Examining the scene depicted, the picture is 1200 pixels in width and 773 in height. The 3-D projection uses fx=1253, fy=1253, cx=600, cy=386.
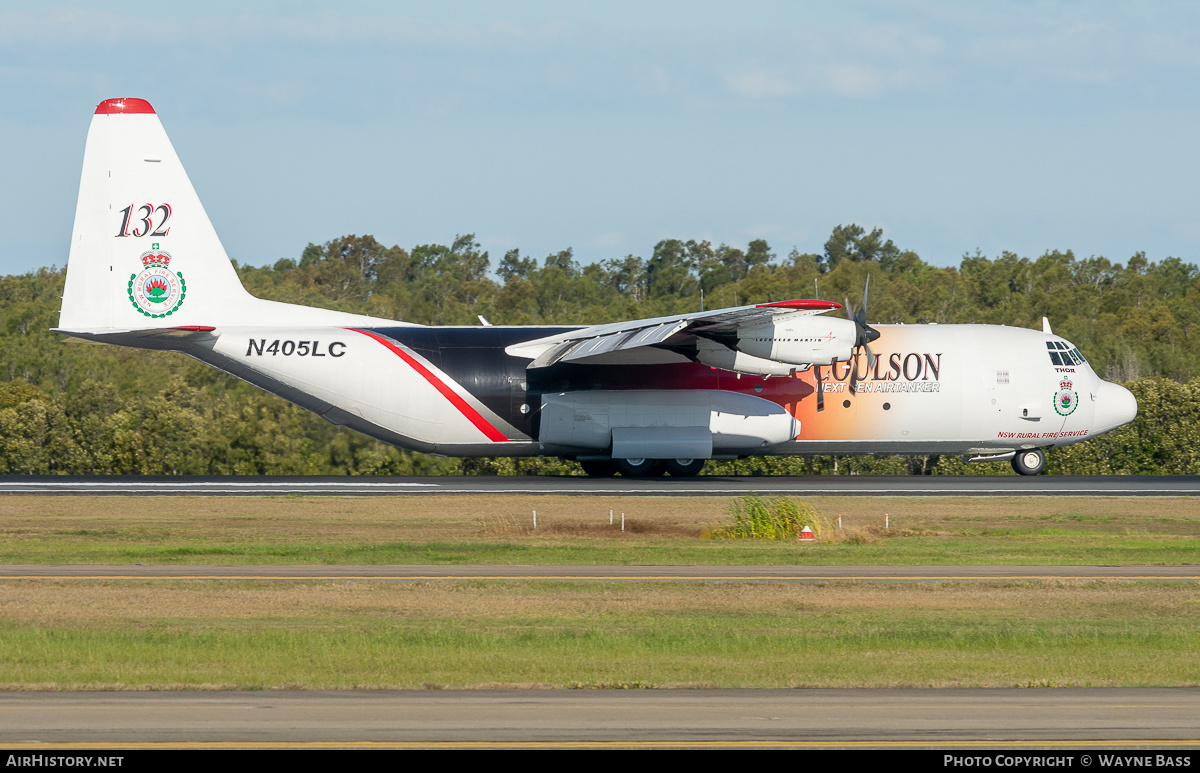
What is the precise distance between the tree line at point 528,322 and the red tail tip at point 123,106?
6531 millimetres

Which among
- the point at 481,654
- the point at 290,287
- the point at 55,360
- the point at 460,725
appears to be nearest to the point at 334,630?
the point at 481,654

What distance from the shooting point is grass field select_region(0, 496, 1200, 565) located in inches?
810

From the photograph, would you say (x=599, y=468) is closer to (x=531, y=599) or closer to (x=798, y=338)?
(x=798, y=338)

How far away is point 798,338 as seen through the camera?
1277 inches

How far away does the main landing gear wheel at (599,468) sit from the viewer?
3653cm

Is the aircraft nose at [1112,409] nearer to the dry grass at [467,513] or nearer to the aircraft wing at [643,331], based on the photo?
the dry grass at [467,513]

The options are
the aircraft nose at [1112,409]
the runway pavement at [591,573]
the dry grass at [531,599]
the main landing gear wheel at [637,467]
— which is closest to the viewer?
the dry grass at [531,599]

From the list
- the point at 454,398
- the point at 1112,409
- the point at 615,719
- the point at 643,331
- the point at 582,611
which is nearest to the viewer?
the point at 615,719

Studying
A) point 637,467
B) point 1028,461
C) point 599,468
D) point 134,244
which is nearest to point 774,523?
point 637,467

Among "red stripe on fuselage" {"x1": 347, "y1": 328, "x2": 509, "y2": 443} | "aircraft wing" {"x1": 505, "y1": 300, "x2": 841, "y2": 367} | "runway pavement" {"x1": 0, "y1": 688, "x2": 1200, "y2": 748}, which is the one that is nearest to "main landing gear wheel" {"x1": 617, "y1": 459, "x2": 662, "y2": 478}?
"red stripe on fuselage" {"x1": 347, "y1": 328, "x2": 509, "y2": 443}

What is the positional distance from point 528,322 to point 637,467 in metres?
38.6

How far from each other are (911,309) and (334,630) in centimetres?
7490

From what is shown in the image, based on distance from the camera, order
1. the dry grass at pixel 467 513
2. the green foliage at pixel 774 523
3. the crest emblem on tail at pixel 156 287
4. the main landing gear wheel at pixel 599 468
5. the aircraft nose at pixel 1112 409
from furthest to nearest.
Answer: the main landing gear wheel at pixel 599 468
the aircraft nose at pixel 1112 409
the crest emblem on tail at pixel 156 287
the dry grass at pixel 467 513
the green foliage at pixel 774 523

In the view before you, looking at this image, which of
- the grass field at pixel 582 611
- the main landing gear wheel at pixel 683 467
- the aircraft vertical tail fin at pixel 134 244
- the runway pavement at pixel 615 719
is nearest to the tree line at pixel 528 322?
the aircraft vertical tail fin at pixel 134 244
